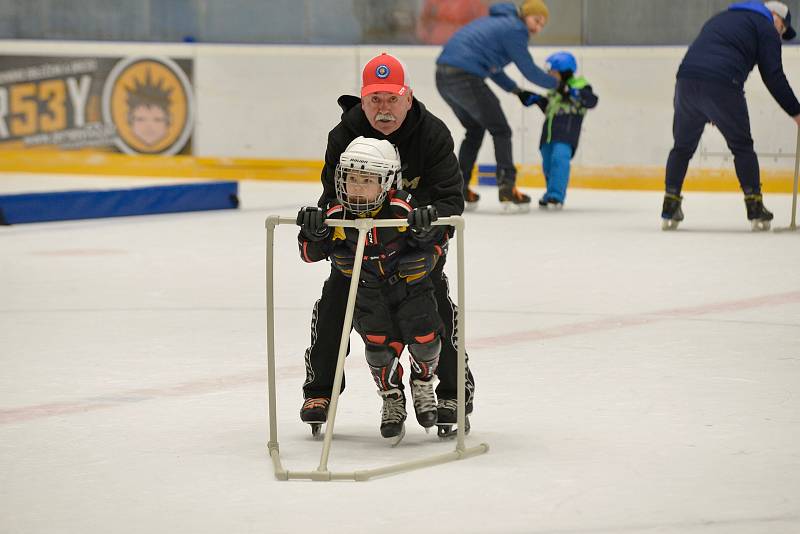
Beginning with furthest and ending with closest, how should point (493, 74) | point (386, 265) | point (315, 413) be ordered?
point (493, 74) < point (315, 413) < point (386, 265)

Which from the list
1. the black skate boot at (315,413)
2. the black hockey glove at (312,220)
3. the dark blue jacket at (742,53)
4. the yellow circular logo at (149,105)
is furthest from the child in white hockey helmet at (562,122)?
the black hockey glove at (312,220)

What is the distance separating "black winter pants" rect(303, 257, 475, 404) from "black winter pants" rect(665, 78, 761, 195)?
517cm

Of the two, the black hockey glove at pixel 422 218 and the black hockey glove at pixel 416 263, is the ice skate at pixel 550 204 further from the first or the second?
the black hockey glove at pixel 422 218

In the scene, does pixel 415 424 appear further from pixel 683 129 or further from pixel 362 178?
pixel 683 129

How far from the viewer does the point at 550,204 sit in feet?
35.2

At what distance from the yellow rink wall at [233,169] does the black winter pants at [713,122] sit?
2.96 metres

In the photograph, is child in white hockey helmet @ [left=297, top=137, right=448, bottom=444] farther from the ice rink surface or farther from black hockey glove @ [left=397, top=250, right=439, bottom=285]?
the ice rink surface

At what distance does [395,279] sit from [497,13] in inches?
283

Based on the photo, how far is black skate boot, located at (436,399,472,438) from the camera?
147 inches

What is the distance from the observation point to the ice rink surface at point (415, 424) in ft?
9.92

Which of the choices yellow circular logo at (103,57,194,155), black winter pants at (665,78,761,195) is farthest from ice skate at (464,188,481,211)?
yellow circular logo at (103,57,194,155)

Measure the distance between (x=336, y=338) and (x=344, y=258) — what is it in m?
0.32

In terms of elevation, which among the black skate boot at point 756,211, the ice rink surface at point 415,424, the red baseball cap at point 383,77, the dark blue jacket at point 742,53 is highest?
the dark blue jacket at point 742,53

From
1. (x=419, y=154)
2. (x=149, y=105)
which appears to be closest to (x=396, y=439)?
(x=419, y=154)
